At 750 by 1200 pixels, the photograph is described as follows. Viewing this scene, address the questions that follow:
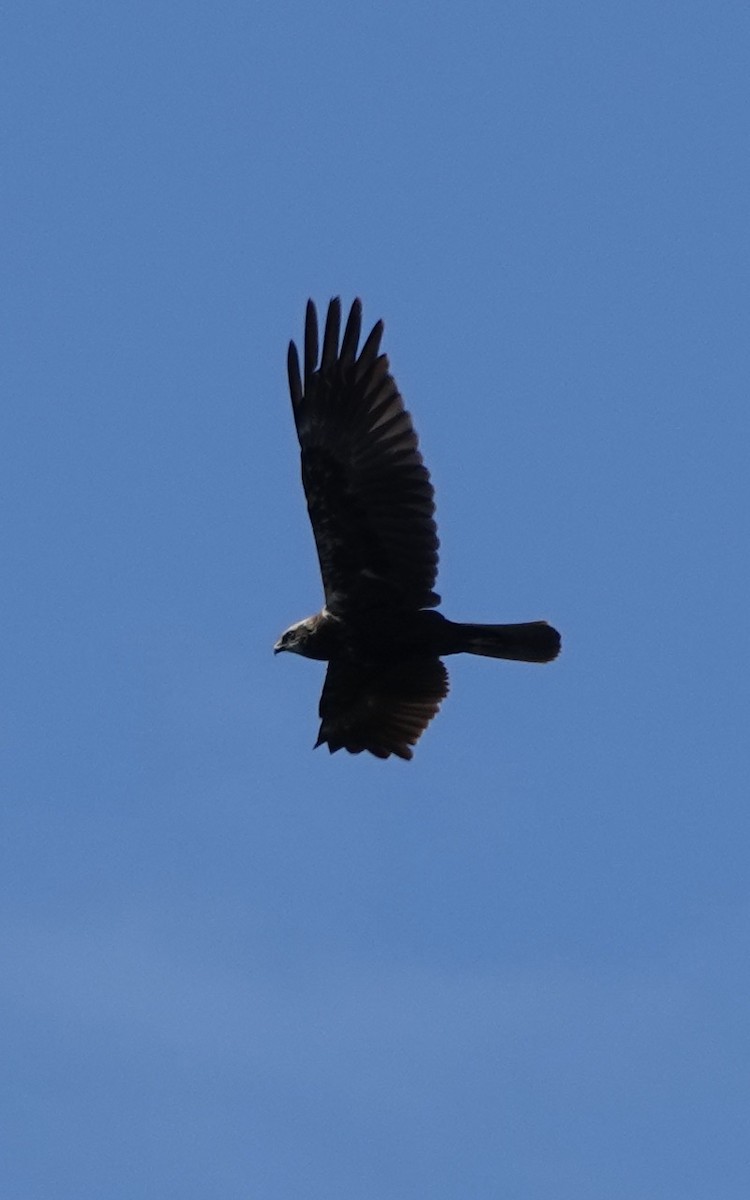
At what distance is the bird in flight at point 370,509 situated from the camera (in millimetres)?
22734

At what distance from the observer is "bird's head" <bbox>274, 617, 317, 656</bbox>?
23.4m

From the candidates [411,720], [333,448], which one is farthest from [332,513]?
[411,720]

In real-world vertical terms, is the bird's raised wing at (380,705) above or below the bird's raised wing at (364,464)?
below

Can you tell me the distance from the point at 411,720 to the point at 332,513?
7.04ft

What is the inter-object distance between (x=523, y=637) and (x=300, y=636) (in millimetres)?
1758

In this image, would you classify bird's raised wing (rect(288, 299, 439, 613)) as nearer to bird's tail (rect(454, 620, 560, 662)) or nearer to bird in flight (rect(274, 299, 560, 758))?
bird in flight (rect(274, 299, 560, 758))

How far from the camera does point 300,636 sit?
76.8 feet

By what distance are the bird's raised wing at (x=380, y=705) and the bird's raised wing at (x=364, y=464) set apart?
3.66ft

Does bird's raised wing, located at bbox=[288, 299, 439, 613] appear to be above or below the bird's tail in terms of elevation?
above

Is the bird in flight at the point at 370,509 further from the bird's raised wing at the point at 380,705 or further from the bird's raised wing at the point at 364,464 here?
the bird's raised wing at the point at 380,705

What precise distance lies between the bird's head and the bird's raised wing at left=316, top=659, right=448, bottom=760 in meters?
0.43

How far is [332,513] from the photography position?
22.8 m

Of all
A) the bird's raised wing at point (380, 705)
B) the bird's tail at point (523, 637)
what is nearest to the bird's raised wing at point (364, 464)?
the bird's tail at point (523, 637)

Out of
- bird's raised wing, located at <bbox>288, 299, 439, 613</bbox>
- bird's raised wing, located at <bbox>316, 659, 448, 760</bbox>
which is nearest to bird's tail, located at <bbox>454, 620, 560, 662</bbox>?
bird's raised wing, located at <bbox>288, 299, 439, 613</bbox>
